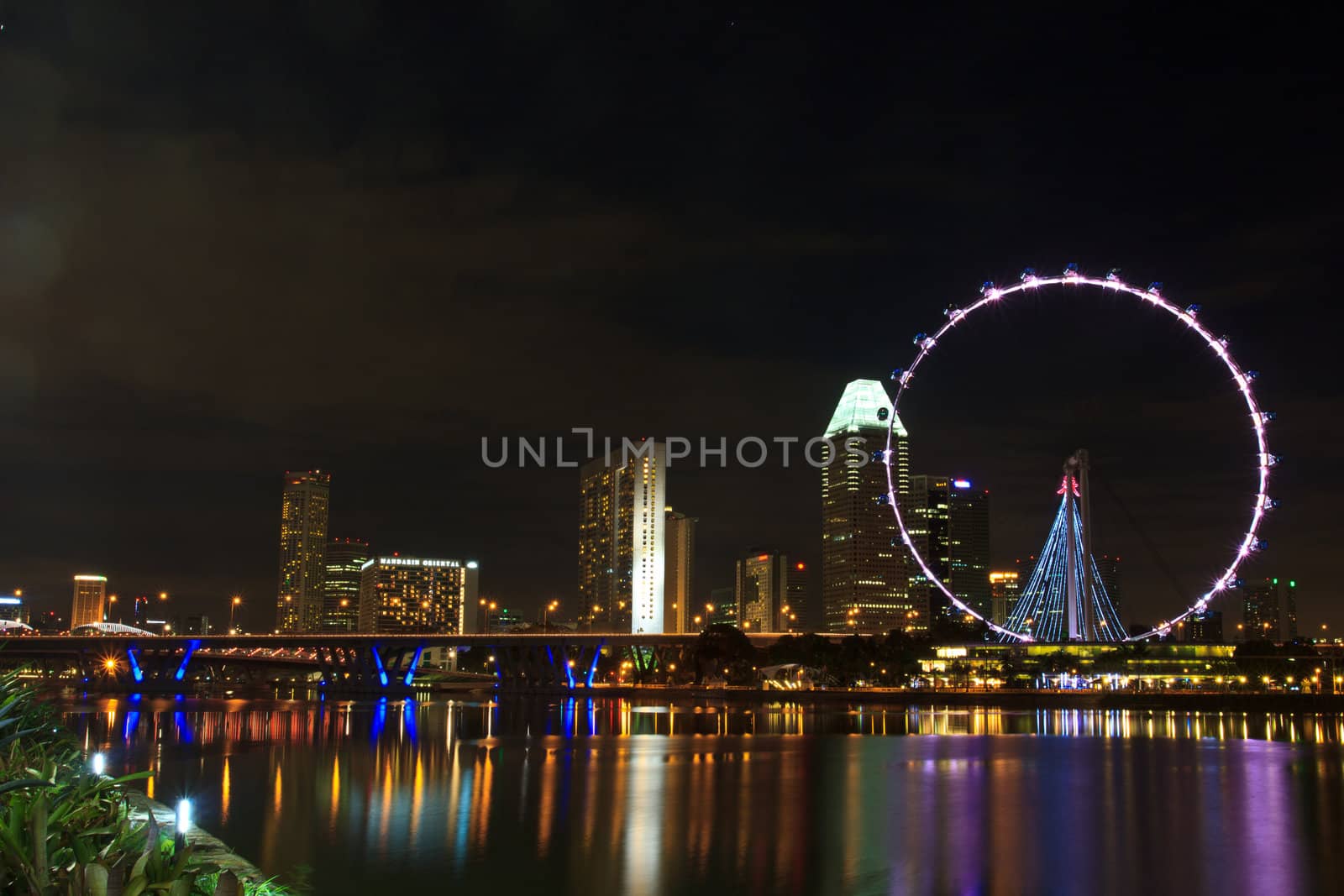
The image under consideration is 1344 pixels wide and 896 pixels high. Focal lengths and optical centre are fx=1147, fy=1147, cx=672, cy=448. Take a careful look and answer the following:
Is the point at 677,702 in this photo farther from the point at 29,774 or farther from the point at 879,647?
the point at 29,774

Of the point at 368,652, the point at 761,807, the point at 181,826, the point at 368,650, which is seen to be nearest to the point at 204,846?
the point at 181,826

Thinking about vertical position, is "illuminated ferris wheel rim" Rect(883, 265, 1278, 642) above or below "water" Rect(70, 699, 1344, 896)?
above

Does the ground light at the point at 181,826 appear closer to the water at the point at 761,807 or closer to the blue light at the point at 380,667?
the water at the point at 761,807

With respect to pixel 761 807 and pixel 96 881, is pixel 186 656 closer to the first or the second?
pixel 761 807

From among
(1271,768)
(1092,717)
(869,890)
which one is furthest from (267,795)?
(1092,717)

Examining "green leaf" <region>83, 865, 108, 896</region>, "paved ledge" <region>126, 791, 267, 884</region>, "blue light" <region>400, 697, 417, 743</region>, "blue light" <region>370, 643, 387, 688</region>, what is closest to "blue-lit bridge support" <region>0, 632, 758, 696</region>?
"blue light" <region>370, 643, 387, 688</region>

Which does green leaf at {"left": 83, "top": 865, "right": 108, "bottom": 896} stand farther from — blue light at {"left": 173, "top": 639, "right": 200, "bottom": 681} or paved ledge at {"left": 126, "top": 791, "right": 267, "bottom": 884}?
blue light at {"left": 173, "top": 639, "right": 200, "bottom": 681}

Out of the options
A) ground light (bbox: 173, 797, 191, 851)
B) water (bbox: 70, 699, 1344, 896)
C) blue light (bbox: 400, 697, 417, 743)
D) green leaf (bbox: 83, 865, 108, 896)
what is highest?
green leaf (bbox: 83, 865, 108, 896)

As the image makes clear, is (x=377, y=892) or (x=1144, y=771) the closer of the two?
(x=377, y=892)

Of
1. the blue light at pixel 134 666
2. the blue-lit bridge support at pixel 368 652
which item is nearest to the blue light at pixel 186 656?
the blue-lit bridge support at pixel 368 652
